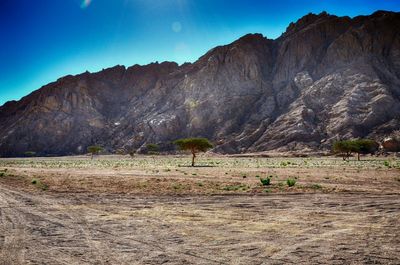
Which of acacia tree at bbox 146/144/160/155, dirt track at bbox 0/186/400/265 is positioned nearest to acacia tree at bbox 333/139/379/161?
dirt track at bbox 0/186/400/265

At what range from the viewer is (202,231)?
9.27 m

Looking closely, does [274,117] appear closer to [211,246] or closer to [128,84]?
[128,84]

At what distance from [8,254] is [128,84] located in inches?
6244

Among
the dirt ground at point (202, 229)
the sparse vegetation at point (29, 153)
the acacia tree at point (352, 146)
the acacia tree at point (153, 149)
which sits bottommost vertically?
the sparse vegetation at point (29, 153)

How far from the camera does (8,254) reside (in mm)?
7188

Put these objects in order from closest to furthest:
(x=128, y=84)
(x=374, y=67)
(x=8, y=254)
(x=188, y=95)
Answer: (x=8, y=254), (x=374, y=67), (x=188, y=95), (x=128, y=84)

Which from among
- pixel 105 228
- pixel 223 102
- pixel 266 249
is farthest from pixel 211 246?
pixel 223 102

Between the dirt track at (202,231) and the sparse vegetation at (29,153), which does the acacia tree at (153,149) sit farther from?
the dirt track at (202,231)

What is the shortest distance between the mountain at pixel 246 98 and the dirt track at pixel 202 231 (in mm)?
82518

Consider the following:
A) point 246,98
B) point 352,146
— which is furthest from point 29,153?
point 352,146

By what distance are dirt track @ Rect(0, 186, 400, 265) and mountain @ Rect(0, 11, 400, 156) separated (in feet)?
271

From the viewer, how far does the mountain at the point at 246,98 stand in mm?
95750

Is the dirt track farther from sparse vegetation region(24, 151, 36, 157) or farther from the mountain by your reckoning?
sparse vegetation region(24, 151, 36, 157)

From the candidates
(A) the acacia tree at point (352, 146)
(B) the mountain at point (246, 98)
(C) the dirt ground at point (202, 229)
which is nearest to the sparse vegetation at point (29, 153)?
(B) the mountain at point (246, 98)
